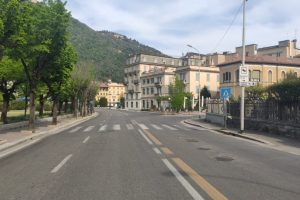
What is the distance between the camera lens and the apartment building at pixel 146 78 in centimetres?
11644

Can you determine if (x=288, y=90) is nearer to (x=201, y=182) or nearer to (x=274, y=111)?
(x=274, y=111)

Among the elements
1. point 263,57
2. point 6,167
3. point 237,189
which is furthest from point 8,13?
point 263,57

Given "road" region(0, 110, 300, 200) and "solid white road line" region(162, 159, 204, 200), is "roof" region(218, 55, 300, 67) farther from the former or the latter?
"solid white road line" region(162, 159, 204, 200)

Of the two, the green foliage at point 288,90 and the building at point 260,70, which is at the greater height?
the building at point 260,70

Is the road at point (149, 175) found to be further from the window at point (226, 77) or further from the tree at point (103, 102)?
the tree at point (103, 102)

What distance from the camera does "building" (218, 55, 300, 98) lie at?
7244cm

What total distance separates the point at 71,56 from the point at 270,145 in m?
20.1

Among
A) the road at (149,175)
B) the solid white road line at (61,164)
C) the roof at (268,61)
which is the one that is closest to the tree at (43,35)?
the road at (149,175)

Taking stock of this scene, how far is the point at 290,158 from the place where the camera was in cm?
1353

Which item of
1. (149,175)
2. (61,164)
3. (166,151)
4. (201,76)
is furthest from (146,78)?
(149,175)

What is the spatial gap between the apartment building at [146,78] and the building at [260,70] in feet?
129

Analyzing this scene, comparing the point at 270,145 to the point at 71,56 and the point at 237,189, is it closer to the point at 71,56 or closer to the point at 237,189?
the point at 237,189

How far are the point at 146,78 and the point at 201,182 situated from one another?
387ft

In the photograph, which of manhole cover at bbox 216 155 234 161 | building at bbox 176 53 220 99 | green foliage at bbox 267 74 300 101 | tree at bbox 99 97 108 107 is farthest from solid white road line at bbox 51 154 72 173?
tree at bbox 99 97 108 107
